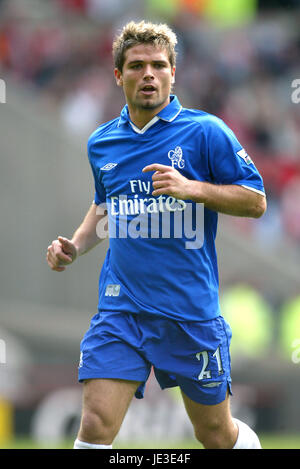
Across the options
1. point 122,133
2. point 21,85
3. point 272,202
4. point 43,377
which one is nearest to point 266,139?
point 272,202

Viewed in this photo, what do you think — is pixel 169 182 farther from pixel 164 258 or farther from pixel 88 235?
pixel 88 235

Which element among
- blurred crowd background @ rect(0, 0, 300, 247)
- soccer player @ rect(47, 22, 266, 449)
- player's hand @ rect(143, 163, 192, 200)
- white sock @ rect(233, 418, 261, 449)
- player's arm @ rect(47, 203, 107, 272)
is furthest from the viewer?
blurred crowd background @ rect(0, 0, 300, 247)

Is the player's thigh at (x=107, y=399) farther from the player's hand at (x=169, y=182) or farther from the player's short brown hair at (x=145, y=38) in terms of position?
the player's short brown hair at (x=145, y=38)

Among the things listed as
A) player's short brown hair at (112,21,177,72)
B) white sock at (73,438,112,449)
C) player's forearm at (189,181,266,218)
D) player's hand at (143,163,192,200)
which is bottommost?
white sock at (73,438,112,449)

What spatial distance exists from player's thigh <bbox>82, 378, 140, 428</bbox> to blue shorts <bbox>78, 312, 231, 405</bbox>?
0.19 feet

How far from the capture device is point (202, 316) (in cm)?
451

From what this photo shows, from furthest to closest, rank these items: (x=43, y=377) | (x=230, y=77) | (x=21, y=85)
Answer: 1. (x=230, y=77)
2. (x=21, y=85)
3. (x=43, y=377)

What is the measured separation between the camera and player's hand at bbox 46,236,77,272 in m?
4.71

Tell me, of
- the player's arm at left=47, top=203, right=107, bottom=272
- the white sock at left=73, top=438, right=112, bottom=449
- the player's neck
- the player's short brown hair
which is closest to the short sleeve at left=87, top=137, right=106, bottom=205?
the player's arm at left=47, top=203, right=107, bottom=272

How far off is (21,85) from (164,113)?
9648 mm

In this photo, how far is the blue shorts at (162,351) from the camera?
4.41 metres

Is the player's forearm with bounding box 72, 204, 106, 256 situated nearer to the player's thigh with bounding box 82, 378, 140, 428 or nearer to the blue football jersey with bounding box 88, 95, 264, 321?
the blue football jersey with bounding box 88, 95, 264, 321

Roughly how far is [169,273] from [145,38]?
3.97 ft

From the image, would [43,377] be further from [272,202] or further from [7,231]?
[272,202]
